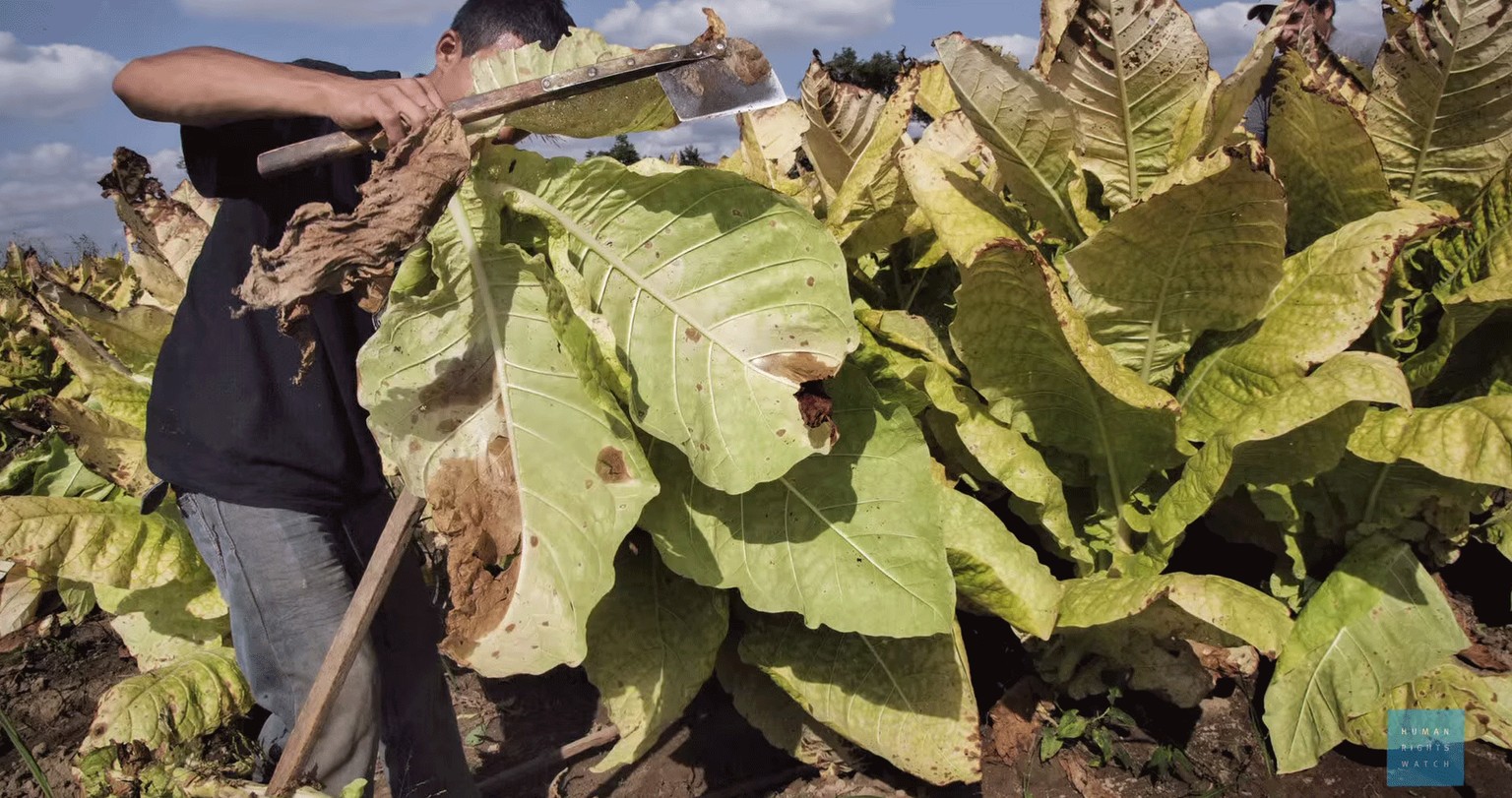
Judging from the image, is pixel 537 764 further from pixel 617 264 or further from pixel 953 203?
pixel 953 203

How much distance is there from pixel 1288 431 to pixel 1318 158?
0.80 meters

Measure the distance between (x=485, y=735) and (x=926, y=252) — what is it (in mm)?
2023

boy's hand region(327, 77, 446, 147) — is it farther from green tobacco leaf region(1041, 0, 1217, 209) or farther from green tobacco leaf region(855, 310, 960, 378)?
green tobacco leaf region(1041, 0, 1217, 209)

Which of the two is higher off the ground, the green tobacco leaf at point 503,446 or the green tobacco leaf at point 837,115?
the green tobacco leaf at point 837,115

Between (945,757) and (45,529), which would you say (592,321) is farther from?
(45,529)

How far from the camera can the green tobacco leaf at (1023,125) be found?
1915 mm

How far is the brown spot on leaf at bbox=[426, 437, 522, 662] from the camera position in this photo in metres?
1.51

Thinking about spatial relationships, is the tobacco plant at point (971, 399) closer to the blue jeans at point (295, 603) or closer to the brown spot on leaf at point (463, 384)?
the brown spot on leaf at point (463, 384)

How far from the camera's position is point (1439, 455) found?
5.98 feet

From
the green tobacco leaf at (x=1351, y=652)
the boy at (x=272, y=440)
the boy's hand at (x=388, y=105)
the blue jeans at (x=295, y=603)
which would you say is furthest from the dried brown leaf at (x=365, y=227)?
the green tobacco leaf at (x=1351, y=652)

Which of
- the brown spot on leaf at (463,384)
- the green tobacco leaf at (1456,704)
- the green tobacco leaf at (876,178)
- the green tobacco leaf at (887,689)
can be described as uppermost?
the green tobacco leaf at (876,178)

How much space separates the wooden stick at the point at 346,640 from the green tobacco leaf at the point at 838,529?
18.1 inches

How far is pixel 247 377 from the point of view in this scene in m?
1.93

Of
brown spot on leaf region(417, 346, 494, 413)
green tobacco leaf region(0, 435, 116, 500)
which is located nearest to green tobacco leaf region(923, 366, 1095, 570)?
brown spot on leaf region(417, 346, 494, 413)
